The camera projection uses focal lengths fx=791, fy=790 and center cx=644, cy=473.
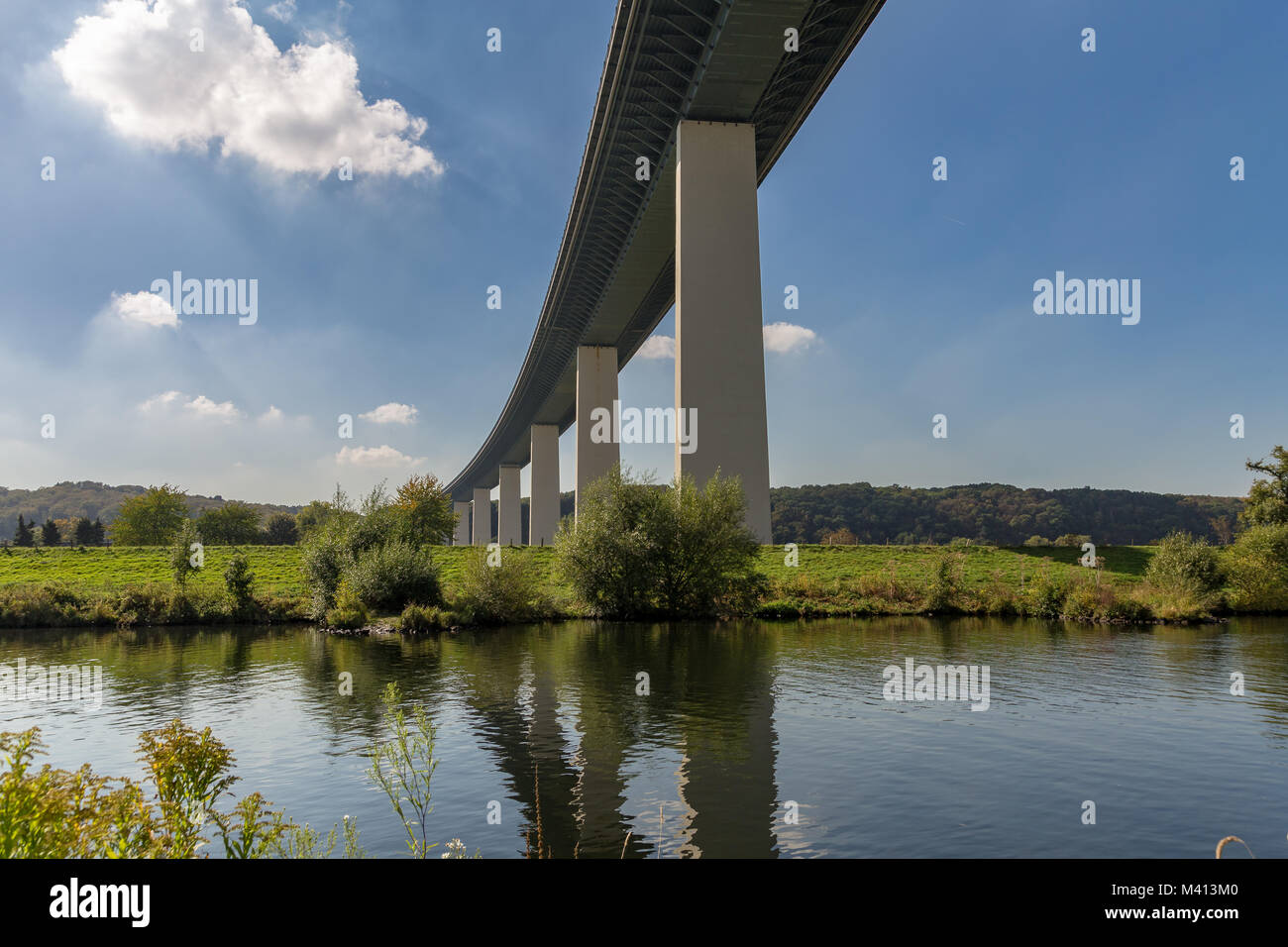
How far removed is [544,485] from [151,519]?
42498mm

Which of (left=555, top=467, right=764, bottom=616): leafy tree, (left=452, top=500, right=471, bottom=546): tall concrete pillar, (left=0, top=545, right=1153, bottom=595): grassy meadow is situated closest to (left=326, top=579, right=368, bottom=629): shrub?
(left=0, top=545, right=1153, bottom=595): grassy meadow

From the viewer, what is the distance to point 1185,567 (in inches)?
1321

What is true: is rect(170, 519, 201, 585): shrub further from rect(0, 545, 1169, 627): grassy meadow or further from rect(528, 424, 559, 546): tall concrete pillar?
rect(528, 424, 559, 546): tall concrete pillar

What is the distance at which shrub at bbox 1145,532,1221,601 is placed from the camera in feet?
109

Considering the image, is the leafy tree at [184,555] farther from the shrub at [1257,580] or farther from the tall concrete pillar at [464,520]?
the tall concrete pillar at [464,520]

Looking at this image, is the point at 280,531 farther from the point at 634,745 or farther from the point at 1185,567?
the point at 634,745

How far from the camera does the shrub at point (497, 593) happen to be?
33.3m

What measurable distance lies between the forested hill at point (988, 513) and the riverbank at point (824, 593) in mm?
38748

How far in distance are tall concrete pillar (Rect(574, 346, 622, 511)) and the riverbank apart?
27483mm

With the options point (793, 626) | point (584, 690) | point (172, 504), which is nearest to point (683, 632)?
point (793, 626)

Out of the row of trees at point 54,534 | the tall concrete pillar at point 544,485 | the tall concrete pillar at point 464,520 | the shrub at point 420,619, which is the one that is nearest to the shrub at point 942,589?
the shrub at point 420,619

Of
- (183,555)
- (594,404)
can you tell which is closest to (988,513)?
(594,404)
